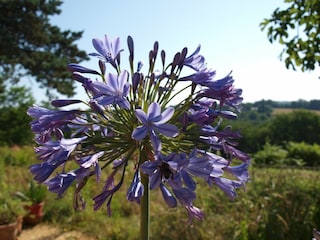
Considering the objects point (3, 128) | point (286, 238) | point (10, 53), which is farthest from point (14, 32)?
point (286, 238)

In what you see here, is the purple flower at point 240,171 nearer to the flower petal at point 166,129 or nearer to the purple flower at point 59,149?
the flower petal at point 166,129

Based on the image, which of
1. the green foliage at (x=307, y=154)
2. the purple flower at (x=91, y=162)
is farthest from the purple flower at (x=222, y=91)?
the green foliage at (x=307, y=154)

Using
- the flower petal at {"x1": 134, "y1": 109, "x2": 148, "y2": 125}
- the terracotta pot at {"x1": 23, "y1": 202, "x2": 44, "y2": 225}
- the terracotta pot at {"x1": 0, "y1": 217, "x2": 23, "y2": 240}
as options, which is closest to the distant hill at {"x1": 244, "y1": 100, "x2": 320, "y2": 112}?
the terracotta pot at {"x1": 23, "y1": 202, "x2": 44, "y2": 225}

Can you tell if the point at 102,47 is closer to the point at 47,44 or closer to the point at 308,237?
the point at 308,237

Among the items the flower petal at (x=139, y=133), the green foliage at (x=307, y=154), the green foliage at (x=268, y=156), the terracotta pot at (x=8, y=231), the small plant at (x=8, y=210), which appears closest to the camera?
the flower petal at (x=139, y=133)

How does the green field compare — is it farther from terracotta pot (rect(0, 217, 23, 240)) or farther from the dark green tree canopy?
the dark green tree canopy

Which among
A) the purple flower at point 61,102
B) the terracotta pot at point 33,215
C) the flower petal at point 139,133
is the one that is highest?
the purple flower at point 61,102

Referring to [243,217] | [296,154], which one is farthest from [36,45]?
[296,154]
